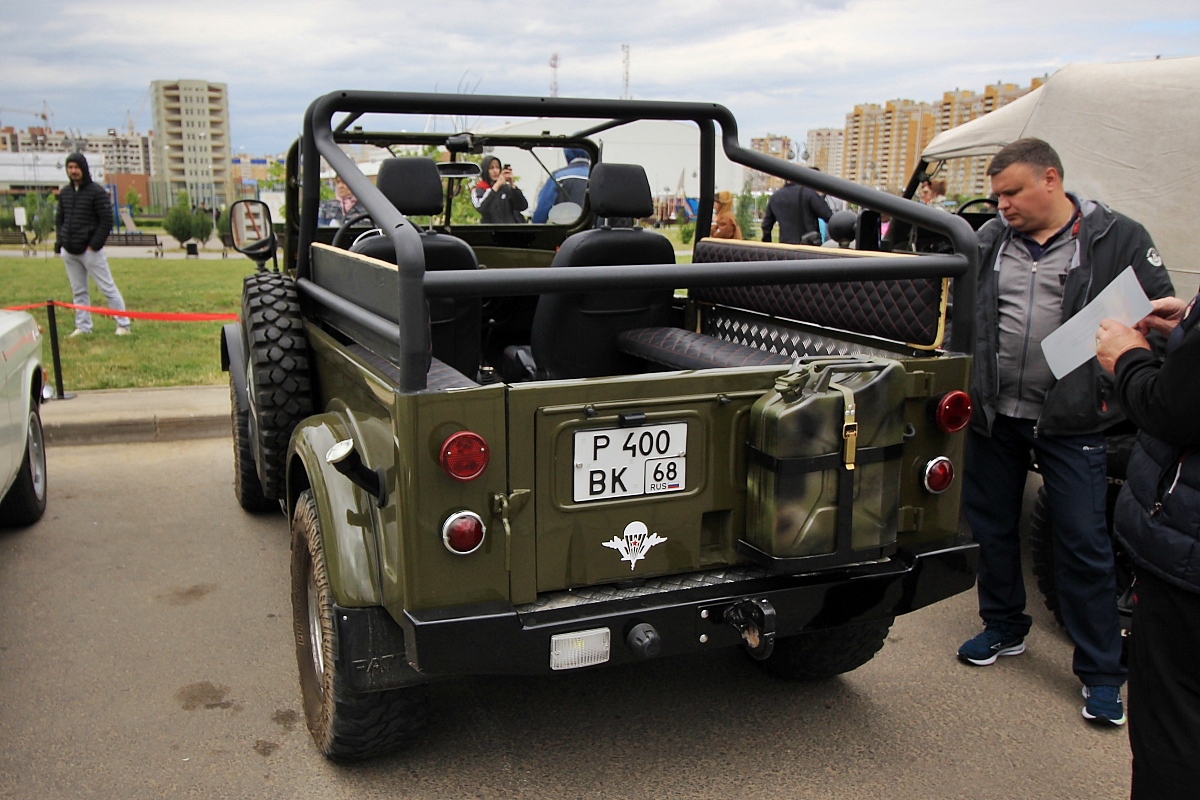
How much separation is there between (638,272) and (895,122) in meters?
32.1

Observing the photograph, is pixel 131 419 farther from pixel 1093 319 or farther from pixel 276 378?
pixel 1093 319

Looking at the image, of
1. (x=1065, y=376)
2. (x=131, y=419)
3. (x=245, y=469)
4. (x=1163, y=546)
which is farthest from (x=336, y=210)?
(x=1163, y=546)

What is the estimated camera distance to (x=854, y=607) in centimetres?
283

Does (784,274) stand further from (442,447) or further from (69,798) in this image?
(69,798)

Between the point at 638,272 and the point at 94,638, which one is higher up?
the point at 638,272

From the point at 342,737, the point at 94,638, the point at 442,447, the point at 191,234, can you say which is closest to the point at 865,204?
the point at 442,447

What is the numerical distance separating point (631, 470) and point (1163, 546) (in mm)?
1253

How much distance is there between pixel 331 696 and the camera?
2850mm

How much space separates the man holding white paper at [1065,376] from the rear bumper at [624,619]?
793 millimetres

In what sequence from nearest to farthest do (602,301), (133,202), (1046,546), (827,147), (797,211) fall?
1. (602,301)
2. (1046,546)
3. (797,211)
4. (827,147)
5. (133,202)

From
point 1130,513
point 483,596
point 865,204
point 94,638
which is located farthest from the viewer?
point 94,638

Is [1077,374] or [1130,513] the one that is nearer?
[1130,513]

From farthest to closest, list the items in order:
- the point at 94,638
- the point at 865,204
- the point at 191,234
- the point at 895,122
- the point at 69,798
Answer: the point at 191,234 → the point at 895,122 → the point at 94,638 → the point at 865,204 → the point at 69,798

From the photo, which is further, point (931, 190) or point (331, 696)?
point (931, 190)
